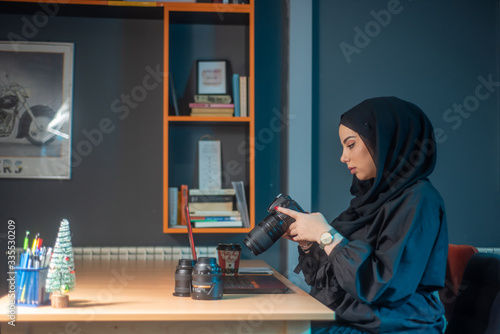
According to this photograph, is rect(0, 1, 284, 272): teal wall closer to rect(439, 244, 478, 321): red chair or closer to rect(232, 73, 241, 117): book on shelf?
rect(232, 73, 241, 117): book on shelf

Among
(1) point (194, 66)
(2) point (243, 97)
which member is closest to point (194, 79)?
(1) point (194, 66)

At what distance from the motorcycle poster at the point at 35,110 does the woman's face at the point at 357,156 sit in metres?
1.60

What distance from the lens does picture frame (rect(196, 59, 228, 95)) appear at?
105 inches

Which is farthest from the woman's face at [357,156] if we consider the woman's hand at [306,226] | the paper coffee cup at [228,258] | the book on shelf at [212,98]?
the book on shelf at [212,98]

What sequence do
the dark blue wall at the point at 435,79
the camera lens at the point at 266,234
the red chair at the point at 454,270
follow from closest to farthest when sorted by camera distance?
the camera lens at the point at 266,234 → the red chair at the point at 454,270 → the dark blue wall at the point at 435,79

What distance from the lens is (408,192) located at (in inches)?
59.8

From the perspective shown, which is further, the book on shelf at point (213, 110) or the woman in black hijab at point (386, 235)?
the book on shelf at point (213, 110)

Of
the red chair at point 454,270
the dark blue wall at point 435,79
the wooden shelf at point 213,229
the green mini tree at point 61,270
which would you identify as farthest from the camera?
the dark blue wall at point 435,79

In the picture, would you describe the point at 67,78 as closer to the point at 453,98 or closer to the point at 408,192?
the point at 408,192

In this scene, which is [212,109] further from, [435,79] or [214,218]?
[435,79]

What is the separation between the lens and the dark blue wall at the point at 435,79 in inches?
111

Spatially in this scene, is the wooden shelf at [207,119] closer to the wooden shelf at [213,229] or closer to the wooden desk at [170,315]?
the wooden shelf at [213,229]

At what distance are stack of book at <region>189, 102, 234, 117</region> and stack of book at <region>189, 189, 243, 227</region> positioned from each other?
0.39 metres

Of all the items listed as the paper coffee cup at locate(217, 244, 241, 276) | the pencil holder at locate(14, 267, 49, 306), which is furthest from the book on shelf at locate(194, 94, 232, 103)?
the pencil holder at locate(14, 267, 49, 306)
